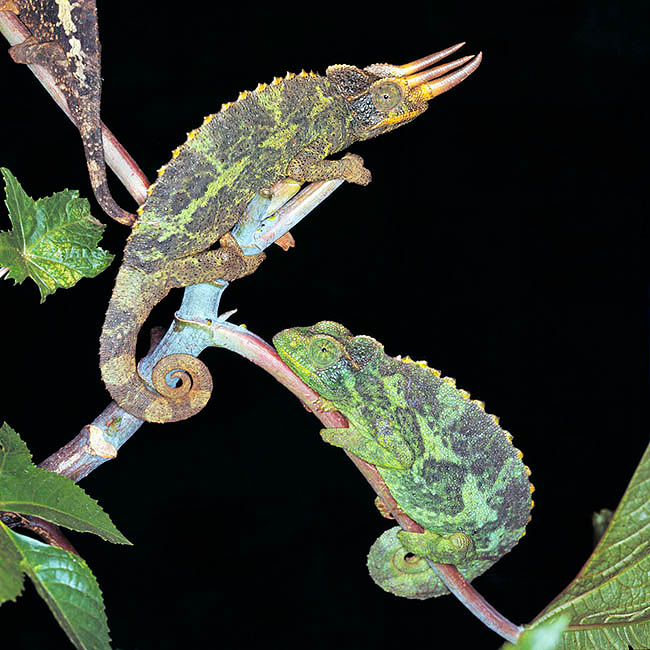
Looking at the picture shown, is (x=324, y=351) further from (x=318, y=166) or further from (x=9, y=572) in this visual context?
(x=9, y=572)

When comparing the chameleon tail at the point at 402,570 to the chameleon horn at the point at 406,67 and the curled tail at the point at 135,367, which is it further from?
the chameleon horn at the point at 406,67

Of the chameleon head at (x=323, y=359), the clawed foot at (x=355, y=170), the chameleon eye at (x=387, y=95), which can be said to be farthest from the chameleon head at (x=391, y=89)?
the chameleon head at (x=323, y=359)

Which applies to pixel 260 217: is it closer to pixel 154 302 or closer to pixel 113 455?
pixel 154 302

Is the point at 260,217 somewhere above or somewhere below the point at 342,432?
above

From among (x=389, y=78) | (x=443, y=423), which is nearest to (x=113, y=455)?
(x=443, y=423)

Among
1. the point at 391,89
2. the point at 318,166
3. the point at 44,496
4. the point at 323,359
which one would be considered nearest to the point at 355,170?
the point at 318,166

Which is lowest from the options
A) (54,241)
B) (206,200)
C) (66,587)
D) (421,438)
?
(421,438)
